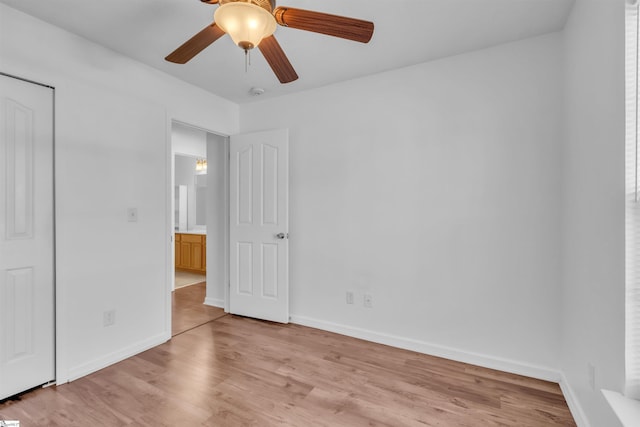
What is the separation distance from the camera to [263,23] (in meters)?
1.36

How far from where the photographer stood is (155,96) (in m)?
2.80

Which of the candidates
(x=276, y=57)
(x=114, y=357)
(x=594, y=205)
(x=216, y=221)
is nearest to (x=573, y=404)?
(x=594, y=205)

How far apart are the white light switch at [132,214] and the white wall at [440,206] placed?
148 cm

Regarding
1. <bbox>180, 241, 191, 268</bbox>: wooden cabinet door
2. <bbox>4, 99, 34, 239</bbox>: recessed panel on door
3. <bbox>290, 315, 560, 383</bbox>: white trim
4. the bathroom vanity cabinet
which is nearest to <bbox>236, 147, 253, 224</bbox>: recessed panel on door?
<bbox>290, 315, 560, 383</bbox>: white trim

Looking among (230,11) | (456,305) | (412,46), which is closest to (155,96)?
(230,11)

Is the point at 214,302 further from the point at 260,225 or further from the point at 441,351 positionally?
the point at 441,351

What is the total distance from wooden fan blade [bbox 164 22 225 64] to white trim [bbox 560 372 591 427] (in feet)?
9.08

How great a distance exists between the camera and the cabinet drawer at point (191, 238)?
5.48 metres

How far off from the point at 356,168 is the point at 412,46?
1.11 m

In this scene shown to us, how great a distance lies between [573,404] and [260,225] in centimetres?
288

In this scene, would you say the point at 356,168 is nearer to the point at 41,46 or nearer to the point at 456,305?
the point at 456,305

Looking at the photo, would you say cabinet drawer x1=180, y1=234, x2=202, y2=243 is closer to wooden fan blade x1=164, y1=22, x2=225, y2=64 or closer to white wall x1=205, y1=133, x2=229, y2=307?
white wall x1=205, y1=133, x2=229, y2=307

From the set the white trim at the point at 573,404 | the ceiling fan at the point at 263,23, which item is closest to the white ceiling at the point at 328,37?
the ceiling fan at the point at 263,23

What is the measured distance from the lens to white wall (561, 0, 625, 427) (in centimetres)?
131
